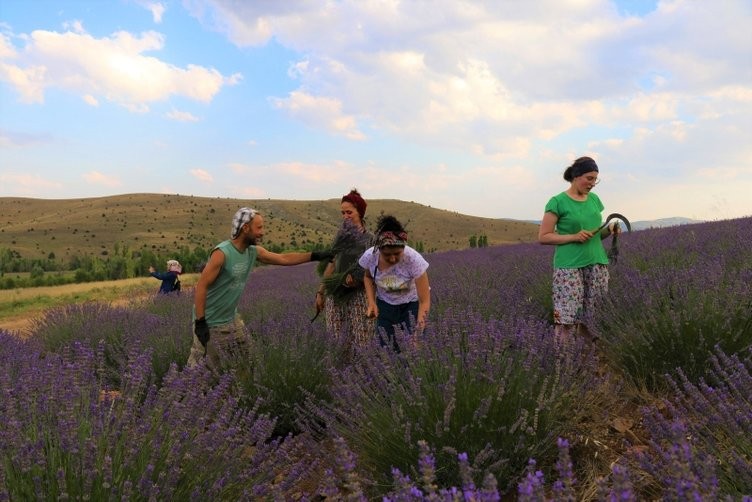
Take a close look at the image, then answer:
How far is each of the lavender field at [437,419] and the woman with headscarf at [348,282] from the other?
0.23 m

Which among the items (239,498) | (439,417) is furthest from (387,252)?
(239,498)

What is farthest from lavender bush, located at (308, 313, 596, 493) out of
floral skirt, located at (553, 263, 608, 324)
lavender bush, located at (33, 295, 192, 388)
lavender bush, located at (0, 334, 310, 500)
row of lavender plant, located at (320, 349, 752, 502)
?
lavender bush, located at (33, 295, 192, 388)

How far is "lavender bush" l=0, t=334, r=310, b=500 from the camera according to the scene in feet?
5.16

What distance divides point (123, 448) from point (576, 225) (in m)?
2.85

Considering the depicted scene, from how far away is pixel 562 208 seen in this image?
3457 mm

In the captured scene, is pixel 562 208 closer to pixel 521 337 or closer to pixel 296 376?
pixel 521 337

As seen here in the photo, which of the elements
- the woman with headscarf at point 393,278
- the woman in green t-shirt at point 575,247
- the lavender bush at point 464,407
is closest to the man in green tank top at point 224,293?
the woman with headscarf at point 393,278

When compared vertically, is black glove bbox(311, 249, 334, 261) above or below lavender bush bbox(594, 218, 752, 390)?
above

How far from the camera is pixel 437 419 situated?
2107 millimetres

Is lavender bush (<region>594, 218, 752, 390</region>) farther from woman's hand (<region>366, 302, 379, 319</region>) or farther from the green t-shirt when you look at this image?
woman's hand (<region>366, 302, 379, 319</region>)

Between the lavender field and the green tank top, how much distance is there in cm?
37

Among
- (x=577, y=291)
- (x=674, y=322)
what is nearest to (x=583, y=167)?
(x=577, y=291)

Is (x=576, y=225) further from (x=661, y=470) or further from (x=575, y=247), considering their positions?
(x=661, y=470)

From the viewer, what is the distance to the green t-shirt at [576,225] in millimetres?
3436
